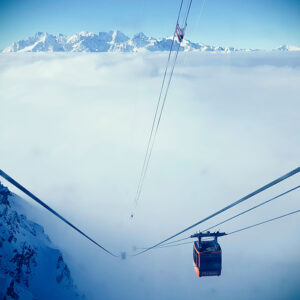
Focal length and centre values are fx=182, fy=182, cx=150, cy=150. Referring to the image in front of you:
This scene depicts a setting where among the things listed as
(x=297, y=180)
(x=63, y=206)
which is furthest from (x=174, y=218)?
(x=297, y=180)

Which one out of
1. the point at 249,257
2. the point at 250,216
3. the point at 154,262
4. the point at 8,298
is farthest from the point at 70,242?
the point at 250,216

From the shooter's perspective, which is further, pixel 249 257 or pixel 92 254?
pixel 249 257

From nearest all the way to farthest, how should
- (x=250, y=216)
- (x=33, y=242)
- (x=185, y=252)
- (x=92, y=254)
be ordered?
(x=33, y=242)
(x=92, y=254)
(x=185, y=252)
(x=250, y=216)

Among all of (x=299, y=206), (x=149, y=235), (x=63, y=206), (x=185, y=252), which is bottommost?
(x=185, y=252)

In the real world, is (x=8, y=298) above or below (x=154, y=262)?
below

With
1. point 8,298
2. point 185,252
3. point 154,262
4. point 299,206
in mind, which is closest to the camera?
point 8,298

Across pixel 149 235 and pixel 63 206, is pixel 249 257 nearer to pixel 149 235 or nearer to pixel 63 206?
pixel 149 235
